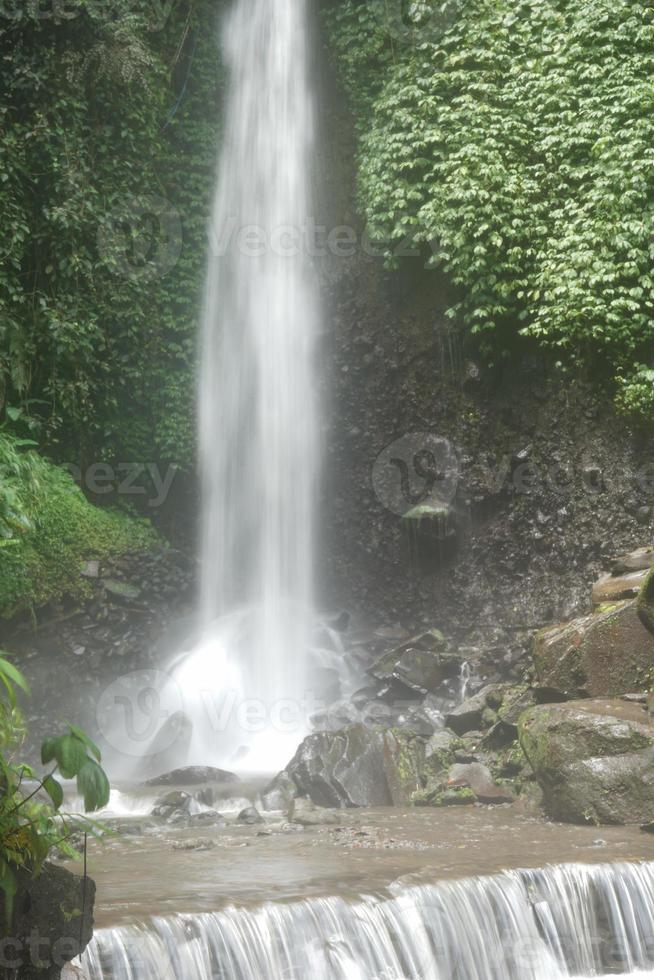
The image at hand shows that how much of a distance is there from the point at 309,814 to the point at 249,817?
1.68 ft

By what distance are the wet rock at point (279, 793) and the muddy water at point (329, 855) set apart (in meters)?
0.41

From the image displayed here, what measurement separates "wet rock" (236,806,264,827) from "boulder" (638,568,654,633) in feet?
12.7

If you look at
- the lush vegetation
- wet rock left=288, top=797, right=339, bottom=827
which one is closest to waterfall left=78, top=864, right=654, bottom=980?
wet rock left=288, top=797, right=339, bottom=827

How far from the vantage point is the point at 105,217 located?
13.1m

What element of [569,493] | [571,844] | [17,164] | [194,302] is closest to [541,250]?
[569,493]

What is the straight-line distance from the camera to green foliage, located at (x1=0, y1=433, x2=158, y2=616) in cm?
1119

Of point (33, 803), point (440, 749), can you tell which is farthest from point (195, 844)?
point (33, 803)

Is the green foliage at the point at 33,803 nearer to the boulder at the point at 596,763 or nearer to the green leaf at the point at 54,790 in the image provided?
the green leaf at the point at 54,790

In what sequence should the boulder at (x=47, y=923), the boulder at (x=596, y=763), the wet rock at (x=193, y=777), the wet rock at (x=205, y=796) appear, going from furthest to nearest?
the wet rock at (x=193, y=777), the wet rock at (x=205, y=796), the boulder at (x=596, y=763), the boulder at (x=47, y=923)

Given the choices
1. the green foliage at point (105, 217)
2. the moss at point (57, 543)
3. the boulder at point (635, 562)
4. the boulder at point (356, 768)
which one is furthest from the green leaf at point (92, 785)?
the green foliage at point (105, 217)

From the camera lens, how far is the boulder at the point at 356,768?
8.79 m

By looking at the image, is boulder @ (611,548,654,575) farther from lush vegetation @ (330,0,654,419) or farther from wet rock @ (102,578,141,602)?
wet rock @ (102,578,141,602)

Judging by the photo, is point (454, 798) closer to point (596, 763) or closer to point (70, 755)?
Result: point (596, 763)

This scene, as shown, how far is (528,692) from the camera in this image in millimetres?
10055
